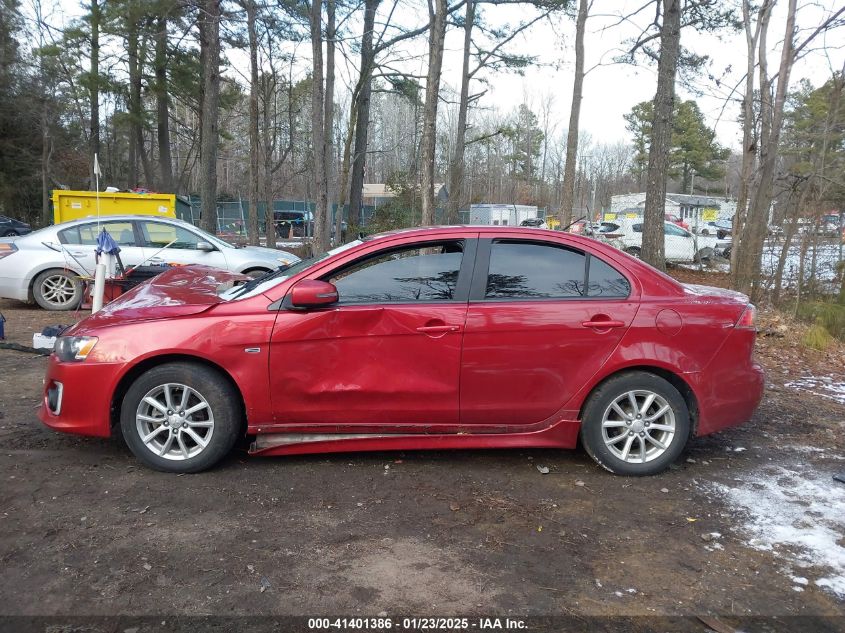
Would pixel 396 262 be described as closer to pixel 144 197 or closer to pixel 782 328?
pixel 782 328

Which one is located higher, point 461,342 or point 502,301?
point 502,301

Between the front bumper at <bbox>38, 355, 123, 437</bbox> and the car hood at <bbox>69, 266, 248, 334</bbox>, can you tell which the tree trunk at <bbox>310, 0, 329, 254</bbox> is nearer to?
the car hood at <bbox>69, 266, 248, 334</bbox>

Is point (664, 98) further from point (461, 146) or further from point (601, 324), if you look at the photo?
point (461, 146)

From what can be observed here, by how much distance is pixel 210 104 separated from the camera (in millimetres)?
16109

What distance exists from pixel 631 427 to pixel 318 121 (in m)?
12.0

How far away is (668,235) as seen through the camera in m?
21.5

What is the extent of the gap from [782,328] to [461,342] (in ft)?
22.7

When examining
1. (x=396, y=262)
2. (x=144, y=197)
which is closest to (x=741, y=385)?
(x=396, y=262)

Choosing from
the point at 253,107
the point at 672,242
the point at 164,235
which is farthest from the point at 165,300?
the point at 672,242

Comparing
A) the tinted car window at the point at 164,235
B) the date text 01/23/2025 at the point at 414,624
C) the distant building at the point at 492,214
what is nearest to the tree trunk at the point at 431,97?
the tinted car window at the point at 164,235

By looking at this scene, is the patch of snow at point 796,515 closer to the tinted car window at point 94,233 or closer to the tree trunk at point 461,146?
the tinted car window at point 94,233

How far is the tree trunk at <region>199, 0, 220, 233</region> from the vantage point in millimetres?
15367

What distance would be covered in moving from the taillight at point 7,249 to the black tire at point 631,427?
28.5 ft

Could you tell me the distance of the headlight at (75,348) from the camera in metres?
3.81
